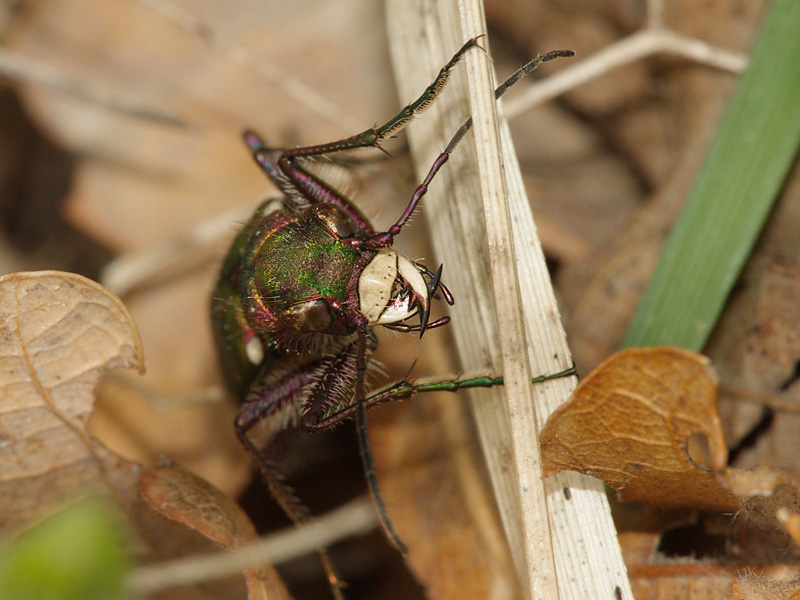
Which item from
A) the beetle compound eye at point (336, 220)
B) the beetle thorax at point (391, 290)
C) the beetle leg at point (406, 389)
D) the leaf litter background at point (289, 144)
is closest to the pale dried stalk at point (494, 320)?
the beetle leg at point (406, 389)

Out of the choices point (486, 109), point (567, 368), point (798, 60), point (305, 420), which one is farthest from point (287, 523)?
point (798, 60)

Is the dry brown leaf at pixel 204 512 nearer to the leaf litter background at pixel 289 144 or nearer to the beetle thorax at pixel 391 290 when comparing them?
the leaf litter background at pixel 289 144

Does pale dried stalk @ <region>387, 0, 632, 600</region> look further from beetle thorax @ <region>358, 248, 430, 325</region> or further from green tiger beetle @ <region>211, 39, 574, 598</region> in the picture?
beetle thorax @ <region>358, 248, 430, 325</region>

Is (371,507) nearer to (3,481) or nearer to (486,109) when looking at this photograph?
(3,481)

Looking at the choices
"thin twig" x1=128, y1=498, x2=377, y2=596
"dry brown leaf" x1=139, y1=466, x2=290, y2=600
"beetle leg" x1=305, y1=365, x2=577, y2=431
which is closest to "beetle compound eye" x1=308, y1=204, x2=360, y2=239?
"beetle leg" x1=305, y1=365, x2=577, y2=431

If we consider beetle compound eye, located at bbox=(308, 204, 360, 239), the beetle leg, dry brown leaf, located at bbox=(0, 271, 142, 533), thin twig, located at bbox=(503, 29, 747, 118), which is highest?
thin twig, located at bbox=(503, 29, 747, 118)
